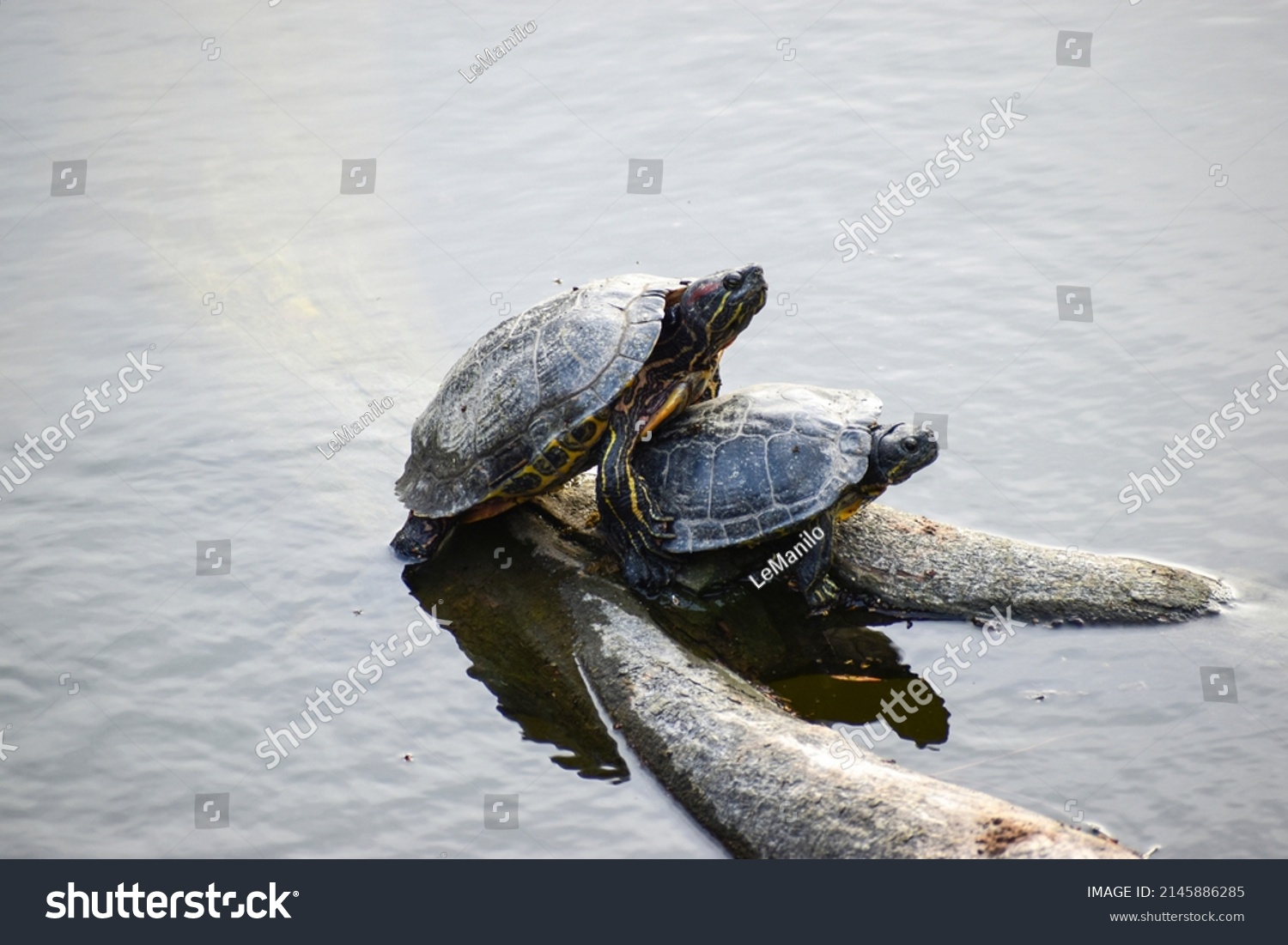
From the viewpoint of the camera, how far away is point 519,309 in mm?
12148

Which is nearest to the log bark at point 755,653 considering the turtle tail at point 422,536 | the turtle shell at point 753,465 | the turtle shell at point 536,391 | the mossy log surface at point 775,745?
the mossy log surface at point 775,745

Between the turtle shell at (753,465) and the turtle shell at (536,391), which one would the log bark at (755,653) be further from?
the turtle shell at (536,391)

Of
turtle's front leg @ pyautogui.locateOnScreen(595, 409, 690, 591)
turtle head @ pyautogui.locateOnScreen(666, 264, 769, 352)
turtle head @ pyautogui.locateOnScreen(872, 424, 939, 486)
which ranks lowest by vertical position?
turtle's front leg @ pyautogui.locateOnScreen(595, 409, 690, 591)

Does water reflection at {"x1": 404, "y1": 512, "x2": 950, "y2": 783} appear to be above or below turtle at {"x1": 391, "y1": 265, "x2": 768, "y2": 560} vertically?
below

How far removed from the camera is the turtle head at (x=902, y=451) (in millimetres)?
7602

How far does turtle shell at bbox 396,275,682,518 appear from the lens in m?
7.70

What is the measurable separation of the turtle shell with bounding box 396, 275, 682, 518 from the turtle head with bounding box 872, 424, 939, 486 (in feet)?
5.37

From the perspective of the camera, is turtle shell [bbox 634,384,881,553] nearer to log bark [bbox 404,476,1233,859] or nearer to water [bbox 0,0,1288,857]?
log bark [bbox 404,476,1233,859]

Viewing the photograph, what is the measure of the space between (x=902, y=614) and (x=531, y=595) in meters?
2.52

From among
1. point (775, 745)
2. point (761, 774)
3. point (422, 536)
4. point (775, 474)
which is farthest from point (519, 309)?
point (761, 774)

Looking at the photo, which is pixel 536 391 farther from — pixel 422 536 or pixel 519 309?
pixel 519 309

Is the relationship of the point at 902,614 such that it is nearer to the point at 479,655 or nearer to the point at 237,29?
the point at 479,655

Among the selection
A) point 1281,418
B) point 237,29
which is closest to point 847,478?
point 1281,418

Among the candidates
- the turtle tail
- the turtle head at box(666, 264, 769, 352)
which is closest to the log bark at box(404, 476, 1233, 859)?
the turtle tail
